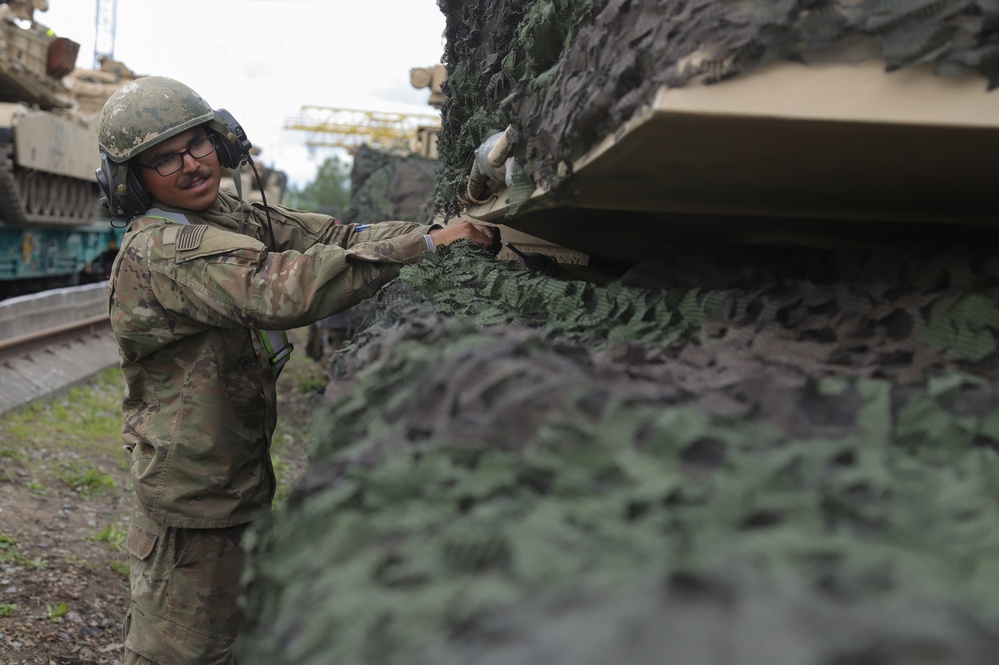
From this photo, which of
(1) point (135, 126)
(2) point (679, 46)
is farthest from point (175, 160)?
(2) point (679, 46)

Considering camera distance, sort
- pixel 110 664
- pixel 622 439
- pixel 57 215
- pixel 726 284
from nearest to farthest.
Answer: pixel 622 439 < pixel 726 284 < pixel 110 664 < pixel 57 215

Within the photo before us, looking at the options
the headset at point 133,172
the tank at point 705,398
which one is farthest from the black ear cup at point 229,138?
the tank at point 705,398

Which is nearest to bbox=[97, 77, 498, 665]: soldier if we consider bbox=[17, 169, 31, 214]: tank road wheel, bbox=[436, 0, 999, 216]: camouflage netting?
bbox=[436, 0, 999, 216]: camouflage netting

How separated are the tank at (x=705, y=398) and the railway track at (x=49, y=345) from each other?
645 cm

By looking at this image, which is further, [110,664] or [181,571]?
[110,664]

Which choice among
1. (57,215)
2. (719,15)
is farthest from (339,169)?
(719,15)

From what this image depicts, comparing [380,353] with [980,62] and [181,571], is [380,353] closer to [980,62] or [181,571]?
[980,62]

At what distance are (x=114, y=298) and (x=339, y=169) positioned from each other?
39657mm

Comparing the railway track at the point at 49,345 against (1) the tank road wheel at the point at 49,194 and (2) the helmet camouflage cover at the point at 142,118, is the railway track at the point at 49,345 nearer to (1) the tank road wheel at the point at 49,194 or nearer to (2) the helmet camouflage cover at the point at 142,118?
(1) the tank road wheel at the point at 49,194

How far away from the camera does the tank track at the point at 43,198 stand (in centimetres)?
1091

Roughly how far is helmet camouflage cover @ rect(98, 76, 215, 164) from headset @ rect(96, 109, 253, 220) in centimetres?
5

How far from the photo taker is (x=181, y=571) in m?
2.96

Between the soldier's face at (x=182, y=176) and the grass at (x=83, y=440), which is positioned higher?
the soldier's face at (x=182, y=176)

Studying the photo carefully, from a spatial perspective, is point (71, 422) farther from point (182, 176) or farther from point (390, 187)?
point (182, 176)
